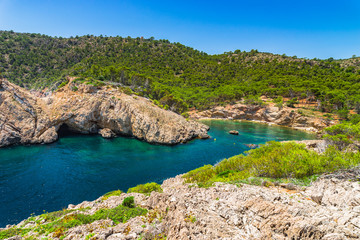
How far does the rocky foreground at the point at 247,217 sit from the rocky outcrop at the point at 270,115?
226 feet

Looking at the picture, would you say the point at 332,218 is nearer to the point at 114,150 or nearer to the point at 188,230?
the point at 188,230

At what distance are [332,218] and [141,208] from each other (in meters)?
10.6

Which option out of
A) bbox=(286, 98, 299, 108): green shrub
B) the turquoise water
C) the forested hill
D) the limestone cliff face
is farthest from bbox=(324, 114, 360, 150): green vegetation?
bbox=(286, 98, 299, 108): green shrub

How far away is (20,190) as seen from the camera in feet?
71.2

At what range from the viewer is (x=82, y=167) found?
29.0 metres

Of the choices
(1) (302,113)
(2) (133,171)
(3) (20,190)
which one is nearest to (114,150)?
(2) (133,171)

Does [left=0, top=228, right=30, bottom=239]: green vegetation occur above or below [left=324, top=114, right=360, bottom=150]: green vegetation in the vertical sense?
below

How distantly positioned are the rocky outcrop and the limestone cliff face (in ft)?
140

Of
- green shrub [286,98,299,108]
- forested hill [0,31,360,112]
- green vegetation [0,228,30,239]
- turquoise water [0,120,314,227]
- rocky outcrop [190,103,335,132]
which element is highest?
forested hill [0,31,360,112]

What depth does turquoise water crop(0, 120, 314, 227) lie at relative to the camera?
66.5ft

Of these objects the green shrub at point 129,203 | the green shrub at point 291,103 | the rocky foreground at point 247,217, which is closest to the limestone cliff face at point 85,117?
the green shrub at point 129,203

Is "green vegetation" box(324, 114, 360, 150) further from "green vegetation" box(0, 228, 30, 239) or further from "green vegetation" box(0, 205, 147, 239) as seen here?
"green vegetation" box(0, 228, 30, 239)

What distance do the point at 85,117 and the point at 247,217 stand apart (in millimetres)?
50407

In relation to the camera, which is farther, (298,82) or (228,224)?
(298,82)
